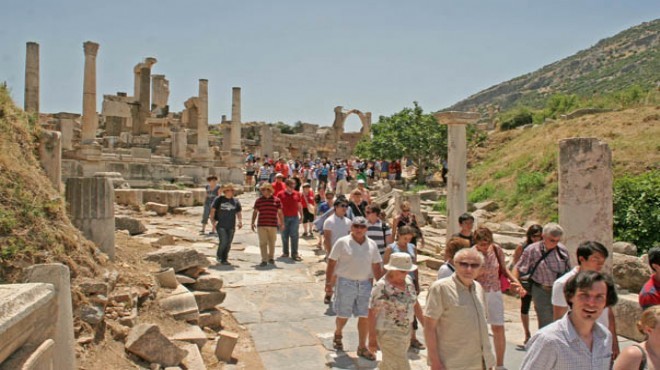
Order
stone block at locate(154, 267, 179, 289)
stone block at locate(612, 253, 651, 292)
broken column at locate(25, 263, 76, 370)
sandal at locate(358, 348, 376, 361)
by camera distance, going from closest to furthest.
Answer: broken column at locate(25, 263, 76, 370)
sandal at locate(358, 348, 376, 361)
stone block at locate(154, 267, 179, 289)
stone block at locate(612, 253, 651, 292)

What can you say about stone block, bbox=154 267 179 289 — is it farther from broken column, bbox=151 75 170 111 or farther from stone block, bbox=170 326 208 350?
broken column, bbox=151 75 170 111

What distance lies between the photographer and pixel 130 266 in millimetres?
7051

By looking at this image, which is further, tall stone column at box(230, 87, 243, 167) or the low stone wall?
tall stone column at box(230, 87, 243, 167)

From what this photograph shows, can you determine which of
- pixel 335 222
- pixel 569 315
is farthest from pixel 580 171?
pixel 569 315

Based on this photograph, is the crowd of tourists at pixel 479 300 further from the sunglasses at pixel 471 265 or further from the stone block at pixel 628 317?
the stone block at pixel 628 317

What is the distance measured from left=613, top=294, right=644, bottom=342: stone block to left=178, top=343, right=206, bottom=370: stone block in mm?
5058

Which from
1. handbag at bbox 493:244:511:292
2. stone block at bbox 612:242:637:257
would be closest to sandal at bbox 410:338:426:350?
handbag at bbox 493:244:511:292

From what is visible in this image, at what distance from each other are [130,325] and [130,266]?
1.60 meters

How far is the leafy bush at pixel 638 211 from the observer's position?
1132cm

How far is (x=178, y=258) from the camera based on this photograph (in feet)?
24.6

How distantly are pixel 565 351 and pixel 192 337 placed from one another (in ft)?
13.6

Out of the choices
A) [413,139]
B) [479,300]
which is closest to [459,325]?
[479,300]

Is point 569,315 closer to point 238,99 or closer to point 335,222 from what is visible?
point 335,222

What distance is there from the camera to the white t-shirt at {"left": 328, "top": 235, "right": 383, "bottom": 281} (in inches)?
228
